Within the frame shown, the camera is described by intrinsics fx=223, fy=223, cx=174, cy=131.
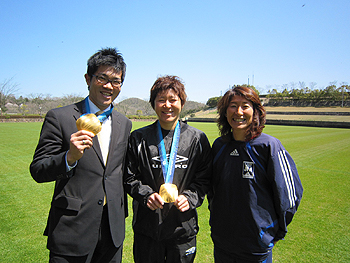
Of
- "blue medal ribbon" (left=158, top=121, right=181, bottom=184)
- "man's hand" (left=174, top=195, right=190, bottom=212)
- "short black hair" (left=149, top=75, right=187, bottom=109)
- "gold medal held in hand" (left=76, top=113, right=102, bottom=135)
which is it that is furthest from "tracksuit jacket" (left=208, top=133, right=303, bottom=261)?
"gold medal held in hand" (left=76, top=113, right=102, bottom=135)

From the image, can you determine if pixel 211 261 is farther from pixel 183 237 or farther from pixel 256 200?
pixel 256 200

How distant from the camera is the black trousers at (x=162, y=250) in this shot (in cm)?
213

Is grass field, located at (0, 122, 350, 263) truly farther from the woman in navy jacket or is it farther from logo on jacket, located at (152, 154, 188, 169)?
logo on jacket, located at (152, 154, 188, 169)

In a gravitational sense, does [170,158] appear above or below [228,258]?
above

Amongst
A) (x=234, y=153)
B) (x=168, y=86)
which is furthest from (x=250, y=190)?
(x=168, y=86)

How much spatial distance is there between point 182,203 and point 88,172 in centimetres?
90

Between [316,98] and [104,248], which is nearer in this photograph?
[104,248]

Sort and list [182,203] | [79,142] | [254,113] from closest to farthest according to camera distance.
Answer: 1. [79,142]
2. [182,203]
3. [254,113]

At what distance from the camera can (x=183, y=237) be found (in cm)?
215

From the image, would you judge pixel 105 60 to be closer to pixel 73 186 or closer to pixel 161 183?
pixel 73 186

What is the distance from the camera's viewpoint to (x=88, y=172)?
2027mm

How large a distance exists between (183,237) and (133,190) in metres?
0.66

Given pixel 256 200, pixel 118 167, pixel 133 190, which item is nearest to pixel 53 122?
pixel 118 167

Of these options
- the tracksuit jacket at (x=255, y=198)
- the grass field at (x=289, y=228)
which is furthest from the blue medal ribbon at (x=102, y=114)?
the grass field at (x=289, y=228)
